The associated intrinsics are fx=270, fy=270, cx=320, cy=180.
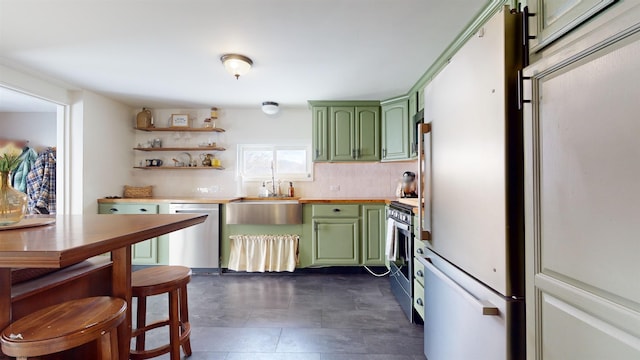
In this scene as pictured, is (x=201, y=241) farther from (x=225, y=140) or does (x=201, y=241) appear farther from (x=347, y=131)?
(x=347, y=131)

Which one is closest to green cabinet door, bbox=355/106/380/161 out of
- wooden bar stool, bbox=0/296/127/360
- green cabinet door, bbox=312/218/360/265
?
green cabinet door, bbox=312/218/360/265

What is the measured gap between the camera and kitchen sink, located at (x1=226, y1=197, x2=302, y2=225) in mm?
3160

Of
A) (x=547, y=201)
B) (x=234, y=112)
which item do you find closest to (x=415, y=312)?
(x=547, y=201)

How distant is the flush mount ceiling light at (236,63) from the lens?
7.33ft

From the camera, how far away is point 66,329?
83 cm

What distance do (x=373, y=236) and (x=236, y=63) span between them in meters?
2.31

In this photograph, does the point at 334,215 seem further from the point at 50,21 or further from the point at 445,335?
the point at 50,21

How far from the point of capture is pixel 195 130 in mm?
3762

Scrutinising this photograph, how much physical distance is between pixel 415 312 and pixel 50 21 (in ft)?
11.0

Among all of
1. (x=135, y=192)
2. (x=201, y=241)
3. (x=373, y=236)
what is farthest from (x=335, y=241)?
(x=135, y=192)

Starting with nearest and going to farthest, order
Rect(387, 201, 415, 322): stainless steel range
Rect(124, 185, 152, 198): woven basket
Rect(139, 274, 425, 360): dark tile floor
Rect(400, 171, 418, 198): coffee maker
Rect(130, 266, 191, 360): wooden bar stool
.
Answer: Rect(130, 266, 191, 360): wooden bar stool
Rect(139, 274, 425, 360): dark tile floor
Rect(387, 201, 415, 322): stainless steel range
Rect(400, 171, 418, 198): coffee maker
Rect(124, 185, 152, 198): woven basket

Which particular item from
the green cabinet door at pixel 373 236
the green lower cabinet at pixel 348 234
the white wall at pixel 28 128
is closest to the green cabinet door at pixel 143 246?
the white wall at pixel 28 128

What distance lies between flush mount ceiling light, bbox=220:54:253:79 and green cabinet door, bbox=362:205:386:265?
6.57 feet

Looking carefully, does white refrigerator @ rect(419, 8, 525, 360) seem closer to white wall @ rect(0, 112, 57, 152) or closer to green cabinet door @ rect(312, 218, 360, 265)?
green cabinet door @ rect(312, 218, 360, 265)
